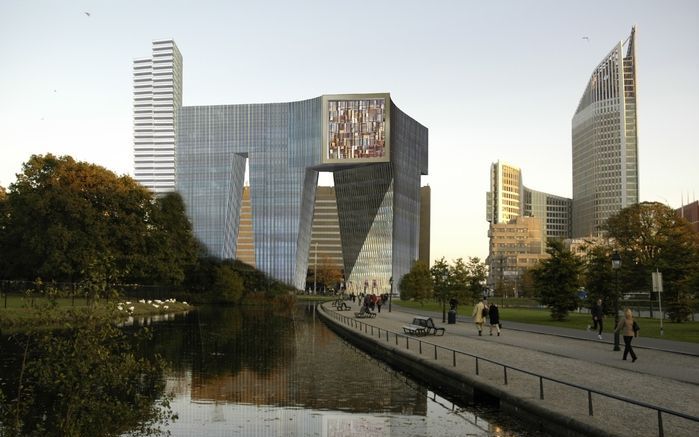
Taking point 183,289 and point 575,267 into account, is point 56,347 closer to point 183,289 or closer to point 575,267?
point 575,267

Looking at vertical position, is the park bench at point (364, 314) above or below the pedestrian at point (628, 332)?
Answer: below

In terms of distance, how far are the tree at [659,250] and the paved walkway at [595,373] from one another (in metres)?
18.5

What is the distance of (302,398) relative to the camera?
17453mm

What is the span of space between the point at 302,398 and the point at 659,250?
170 feet

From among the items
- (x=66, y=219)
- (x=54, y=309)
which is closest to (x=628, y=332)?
(x=54, y=309)

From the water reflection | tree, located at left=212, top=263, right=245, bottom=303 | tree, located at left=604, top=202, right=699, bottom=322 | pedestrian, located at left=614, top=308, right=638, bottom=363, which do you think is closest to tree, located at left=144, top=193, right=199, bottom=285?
tree, located at left=212, top=263, right=245, bottom=303

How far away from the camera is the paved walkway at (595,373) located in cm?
1280

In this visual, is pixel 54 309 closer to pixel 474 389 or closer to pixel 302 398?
pixel 302 398

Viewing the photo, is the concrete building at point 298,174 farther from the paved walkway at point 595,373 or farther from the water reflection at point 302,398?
the water reflection at point 302,398

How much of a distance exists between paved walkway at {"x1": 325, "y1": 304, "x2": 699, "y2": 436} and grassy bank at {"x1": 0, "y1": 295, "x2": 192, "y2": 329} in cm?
861

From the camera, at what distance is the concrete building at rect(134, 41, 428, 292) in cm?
16050

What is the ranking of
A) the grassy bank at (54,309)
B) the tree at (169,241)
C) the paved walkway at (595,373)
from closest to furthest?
1. the grassy bank at (54,309)
2. the paved walkway at (595,373)
3. the tree at (169,241)

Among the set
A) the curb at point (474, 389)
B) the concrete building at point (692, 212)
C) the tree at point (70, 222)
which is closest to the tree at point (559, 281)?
the curb at point (474, 389)

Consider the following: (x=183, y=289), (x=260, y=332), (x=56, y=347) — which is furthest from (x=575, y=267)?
(x=183, y=289)
